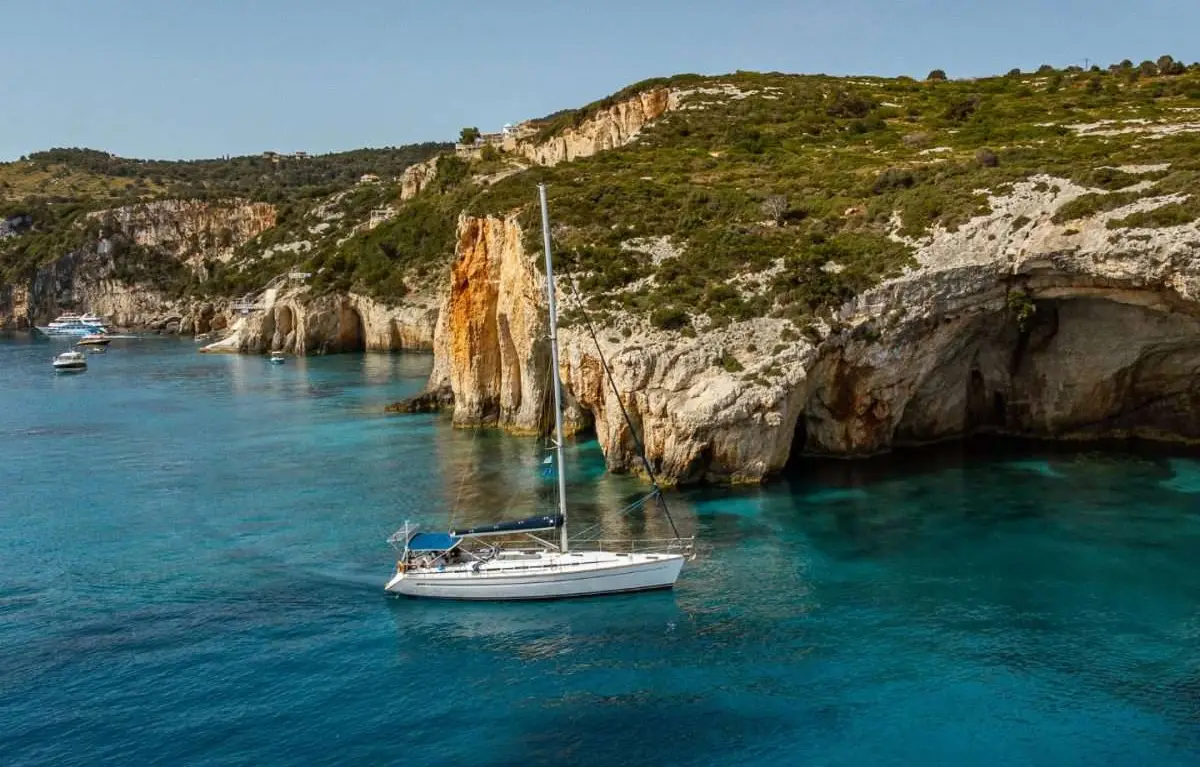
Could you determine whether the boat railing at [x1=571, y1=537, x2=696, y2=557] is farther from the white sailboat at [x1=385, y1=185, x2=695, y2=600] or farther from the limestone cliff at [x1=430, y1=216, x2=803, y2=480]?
the limestone cliff at [x1=430, y1=216, x2=803, y2=480]

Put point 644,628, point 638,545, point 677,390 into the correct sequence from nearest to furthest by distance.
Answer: point 644,628 → point 638,545 → point 677,390

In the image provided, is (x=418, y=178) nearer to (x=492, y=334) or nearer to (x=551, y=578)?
(x=492, y=334)

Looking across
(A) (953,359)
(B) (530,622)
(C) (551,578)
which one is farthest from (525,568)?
(A) (953,359)

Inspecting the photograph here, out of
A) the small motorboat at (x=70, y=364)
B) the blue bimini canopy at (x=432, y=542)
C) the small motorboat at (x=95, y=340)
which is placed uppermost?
the small motorboat at (x=95, y=340)

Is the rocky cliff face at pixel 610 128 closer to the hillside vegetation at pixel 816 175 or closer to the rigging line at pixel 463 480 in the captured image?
the hillside vegetation at pixel 816 175

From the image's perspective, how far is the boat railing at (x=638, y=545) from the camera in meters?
26.6

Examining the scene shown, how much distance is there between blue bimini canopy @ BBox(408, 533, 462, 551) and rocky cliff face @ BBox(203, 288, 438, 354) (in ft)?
237

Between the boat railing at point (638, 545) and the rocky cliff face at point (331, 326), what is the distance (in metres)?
71.1

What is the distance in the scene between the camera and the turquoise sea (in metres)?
17.7

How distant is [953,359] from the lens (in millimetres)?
38375

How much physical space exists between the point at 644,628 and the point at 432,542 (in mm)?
6467

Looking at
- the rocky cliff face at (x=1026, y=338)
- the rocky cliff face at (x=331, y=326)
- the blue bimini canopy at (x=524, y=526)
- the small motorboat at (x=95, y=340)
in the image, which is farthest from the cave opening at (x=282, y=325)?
the blue bimini canopy at (x=524, y=526)

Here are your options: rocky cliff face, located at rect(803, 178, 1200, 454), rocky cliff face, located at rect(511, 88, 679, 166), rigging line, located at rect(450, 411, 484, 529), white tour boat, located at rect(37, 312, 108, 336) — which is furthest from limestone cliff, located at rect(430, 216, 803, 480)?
white tour boat, located at rect(37, 312, 108, 336)

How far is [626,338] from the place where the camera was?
119 ft
